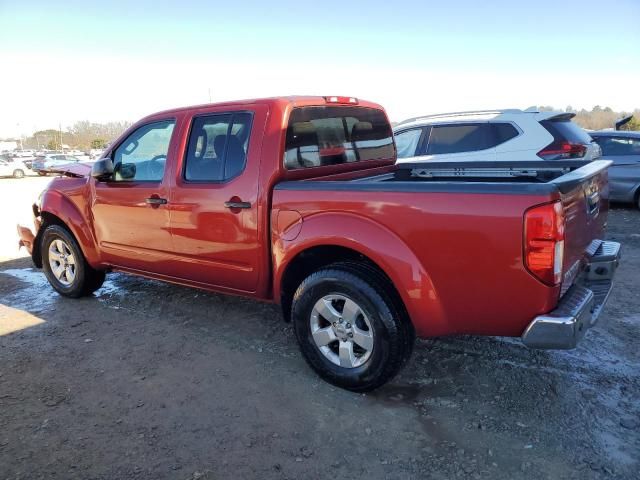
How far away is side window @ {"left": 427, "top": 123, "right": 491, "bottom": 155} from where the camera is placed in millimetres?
6734

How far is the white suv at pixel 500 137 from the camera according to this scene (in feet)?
21.4

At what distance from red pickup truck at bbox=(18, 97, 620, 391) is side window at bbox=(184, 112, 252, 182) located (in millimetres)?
12

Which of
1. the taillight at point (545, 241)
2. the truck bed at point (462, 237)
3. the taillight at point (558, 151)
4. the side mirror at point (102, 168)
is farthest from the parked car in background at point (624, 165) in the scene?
the side mirror at point (102, 168)

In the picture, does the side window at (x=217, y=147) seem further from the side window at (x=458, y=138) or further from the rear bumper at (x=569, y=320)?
the side window at (x=458, y=138)

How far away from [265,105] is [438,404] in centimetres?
237

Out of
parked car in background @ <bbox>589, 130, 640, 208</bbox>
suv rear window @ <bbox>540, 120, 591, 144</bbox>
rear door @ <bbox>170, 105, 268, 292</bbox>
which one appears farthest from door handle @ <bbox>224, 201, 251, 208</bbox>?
parked car in background @ <bbox>589, 130, 640, 208</bbox>

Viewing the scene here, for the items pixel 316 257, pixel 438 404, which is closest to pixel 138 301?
pixel 316 257

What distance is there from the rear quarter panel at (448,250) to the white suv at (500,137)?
3.73 m

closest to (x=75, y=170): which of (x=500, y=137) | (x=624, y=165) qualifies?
(x=500, y=137)

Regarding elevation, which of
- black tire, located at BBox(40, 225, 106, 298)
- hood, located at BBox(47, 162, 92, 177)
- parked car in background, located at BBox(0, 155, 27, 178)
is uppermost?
hood, located at BBox(47, 162, 92, 177)

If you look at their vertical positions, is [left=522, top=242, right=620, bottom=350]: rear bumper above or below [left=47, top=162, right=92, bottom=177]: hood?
below

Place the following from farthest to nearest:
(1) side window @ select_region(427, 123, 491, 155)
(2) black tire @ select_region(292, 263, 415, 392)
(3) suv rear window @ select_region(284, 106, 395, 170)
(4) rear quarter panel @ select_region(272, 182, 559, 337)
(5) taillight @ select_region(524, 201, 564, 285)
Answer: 1. (1) side window @ select_region(427, 123, 491, 155)
2. (3) suv rear window @ select_region(284, 106, 395, 170)
3. (2) black tire @ select_region(292, 263, 415, 392)
4. (4) rear quarter panel @ select_region(272, 182, 559, 337)
5. (5) taillight @ select_region(524, 201, 564, 285)

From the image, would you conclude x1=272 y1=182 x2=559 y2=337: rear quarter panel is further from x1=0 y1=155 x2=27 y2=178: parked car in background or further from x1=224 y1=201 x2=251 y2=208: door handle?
x1=0 y1=155 x2=27 y2=178: parked car in background

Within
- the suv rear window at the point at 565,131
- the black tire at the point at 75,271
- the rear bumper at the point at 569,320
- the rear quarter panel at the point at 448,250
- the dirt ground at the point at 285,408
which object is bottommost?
the dirt ground at the point at 285,408
